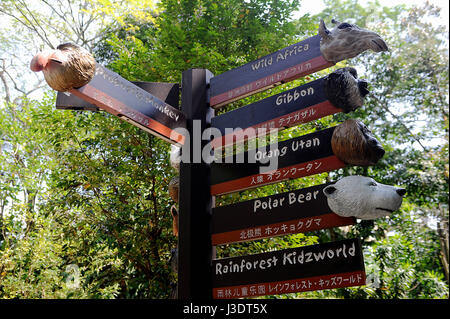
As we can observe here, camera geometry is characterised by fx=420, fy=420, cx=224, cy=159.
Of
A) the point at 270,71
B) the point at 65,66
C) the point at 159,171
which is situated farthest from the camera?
the point at 159,171

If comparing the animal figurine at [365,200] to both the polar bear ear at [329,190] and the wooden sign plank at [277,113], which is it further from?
the wooden sign plank at [277,113]

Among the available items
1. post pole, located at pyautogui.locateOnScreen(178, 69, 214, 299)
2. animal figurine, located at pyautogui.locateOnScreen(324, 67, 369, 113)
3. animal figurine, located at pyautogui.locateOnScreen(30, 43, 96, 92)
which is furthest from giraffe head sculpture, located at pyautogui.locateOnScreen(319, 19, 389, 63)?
animal figurine, located at pyautogui.locateOnScreen(30, 43, 96, 92)

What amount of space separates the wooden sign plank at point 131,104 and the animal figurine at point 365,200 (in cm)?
130

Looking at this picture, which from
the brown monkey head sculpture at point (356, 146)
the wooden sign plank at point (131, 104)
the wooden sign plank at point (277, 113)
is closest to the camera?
the brown monkey head sculpture at point (356, 146)

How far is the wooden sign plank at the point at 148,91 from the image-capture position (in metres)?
2.90

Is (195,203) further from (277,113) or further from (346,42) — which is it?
(346,42)

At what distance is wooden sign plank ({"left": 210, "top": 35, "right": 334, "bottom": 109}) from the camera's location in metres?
2.97

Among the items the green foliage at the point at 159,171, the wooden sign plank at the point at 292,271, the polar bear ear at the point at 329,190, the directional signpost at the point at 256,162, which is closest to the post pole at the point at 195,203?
Answer: the directional signpost at the point at 256,162

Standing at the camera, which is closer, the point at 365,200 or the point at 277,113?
the point at 365,200

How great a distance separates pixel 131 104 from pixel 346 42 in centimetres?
148

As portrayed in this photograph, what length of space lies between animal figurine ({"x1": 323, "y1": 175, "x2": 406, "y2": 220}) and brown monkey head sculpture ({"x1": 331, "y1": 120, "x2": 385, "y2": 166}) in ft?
0.50

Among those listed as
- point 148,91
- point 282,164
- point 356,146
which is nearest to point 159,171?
point 148,91

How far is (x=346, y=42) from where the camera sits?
2.75 metres
